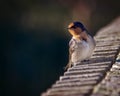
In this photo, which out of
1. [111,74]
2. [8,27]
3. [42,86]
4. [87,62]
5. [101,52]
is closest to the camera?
[111,74]

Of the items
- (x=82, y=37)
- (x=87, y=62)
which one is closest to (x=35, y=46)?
(x=82, y=37)

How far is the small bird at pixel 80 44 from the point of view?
5791 mm

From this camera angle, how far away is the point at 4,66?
1229 centimetres

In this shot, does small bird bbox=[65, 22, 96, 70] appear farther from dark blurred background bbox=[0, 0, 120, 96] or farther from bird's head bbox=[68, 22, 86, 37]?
dark blurred background bbox=[0, 0, 120, 96]

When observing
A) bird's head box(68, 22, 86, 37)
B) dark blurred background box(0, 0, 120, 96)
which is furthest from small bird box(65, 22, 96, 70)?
dark blurred background box(0, 0, 120, 96)

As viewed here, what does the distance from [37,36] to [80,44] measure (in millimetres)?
6856

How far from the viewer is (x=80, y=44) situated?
20.2 ft

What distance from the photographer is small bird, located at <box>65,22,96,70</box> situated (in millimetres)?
5791

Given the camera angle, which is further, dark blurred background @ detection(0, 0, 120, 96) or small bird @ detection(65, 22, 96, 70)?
dark blurred background @ detection(0, 0, 120, 96)

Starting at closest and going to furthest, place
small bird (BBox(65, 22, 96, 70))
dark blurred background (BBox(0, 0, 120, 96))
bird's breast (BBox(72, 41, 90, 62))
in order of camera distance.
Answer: small bird (BBox(65, 22, 96, 70)) < bird's breast (BBox(72, 41, 90, 62)) < dark blurred background (BBox(0, 0, 120, 96))

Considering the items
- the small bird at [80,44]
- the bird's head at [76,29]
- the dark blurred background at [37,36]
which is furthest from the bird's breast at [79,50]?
Result: the dark blurred background at [37,36]

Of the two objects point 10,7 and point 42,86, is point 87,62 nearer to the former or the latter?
point 42,86

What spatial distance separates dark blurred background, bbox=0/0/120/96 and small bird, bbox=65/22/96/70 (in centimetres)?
507

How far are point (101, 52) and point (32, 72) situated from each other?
6779 millimetres
